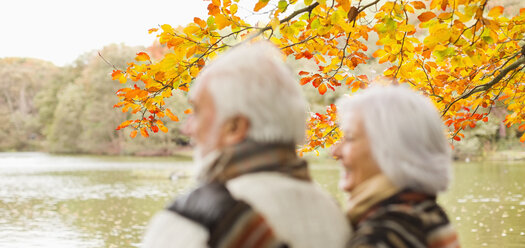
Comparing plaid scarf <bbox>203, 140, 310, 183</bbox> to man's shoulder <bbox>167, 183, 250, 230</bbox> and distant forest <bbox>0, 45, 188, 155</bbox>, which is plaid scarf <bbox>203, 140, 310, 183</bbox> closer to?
man's shoulder <bbox>167, 183, 250, 230</bbox>

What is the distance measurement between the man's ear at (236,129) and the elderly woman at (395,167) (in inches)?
12.6

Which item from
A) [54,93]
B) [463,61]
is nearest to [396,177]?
[463,61]

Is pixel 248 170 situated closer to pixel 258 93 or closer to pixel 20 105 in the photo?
pixel 258 93

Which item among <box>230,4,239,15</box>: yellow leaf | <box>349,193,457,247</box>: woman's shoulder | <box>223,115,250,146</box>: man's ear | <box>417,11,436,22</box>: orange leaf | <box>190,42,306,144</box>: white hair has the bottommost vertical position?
<box>349,193,457,247</box>: woman's shoulder

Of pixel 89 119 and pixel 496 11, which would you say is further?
pixel 89 119

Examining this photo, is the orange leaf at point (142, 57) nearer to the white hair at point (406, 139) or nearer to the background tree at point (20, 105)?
the white hair at point (406, 139)

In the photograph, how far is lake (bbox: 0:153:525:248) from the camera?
45.8 ft

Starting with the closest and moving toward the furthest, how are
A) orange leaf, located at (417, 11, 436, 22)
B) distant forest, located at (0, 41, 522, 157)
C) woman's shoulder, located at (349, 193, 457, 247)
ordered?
woman's shoulder, located at (349, 193, 457, 247), orange leaf, located at (417, 11, 436, 22), distant forest, located at (0, 41, 522, 157)

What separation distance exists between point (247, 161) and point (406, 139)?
0.40 m

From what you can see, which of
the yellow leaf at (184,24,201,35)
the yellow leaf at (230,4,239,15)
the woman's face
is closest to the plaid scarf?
the woman's face

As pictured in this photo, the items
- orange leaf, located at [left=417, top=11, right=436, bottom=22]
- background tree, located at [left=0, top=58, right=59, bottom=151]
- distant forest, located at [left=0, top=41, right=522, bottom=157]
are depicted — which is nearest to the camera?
orange leaf, located at [left=417, top=11, right=436, bottom=22]

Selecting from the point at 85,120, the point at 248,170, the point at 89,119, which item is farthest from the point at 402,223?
the point at 85,120

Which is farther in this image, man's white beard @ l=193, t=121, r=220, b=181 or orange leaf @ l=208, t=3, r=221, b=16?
orange leaf @ l=208, t=3, r=221, b=16

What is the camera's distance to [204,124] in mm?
1312
